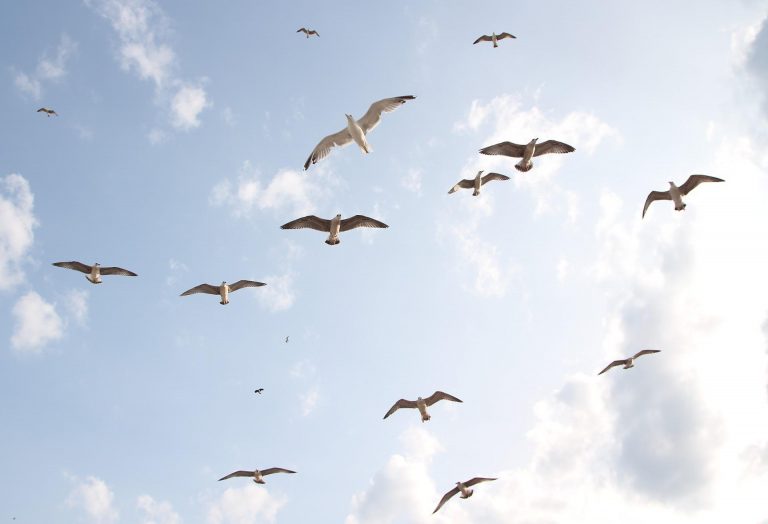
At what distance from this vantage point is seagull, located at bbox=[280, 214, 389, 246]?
33.6m

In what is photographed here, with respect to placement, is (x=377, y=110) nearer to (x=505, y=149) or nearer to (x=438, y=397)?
(x=505, y=149)

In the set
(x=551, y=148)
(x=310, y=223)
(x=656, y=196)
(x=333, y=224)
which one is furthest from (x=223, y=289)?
(x=656, y=196)

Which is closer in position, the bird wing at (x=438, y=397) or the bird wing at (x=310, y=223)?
the bird wing at (x=310, y=223)

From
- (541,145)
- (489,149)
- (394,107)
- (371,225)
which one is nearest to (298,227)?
(371,225)

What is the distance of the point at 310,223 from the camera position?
34.0m

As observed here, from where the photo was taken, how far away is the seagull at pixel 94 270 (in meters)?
37.6

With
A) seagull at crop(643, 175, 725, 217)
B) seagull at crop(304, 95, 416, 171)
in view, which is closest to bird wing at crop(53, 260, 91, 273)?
seagull at crop(304, 95, 416, 171)

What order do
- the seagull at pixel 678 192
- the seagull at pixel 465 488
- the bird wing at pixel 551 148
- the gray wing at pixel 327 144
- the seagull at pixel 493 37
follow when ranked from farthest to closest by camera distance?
the seagull at pixel 493 37 < the seagull at pixel 465 488 < the seagull at pixel 678 192 < the bird wing at pixel 551 148 < the gray wing at pixel 327 144

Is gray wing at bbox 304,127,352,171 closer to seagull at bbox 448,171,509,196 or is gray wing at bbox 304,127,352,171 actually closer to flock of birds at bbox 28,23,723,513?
flock of birds at bbox 28,23,723,513

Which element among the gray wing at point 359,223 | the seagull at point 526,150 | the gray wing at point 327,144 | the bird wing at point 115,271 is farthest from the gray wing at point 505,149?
the bird wing at point 115,271

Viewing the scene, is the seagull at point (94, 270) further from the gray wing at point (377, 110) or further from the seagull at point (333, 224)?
the gray wing at point (377, 110)

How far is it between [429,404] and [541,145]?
15632mm

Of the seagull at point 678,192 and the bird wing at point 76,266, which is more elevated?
the seagull at point 678,192

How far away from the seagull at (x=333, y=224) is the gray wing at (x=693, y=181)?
16043mm
